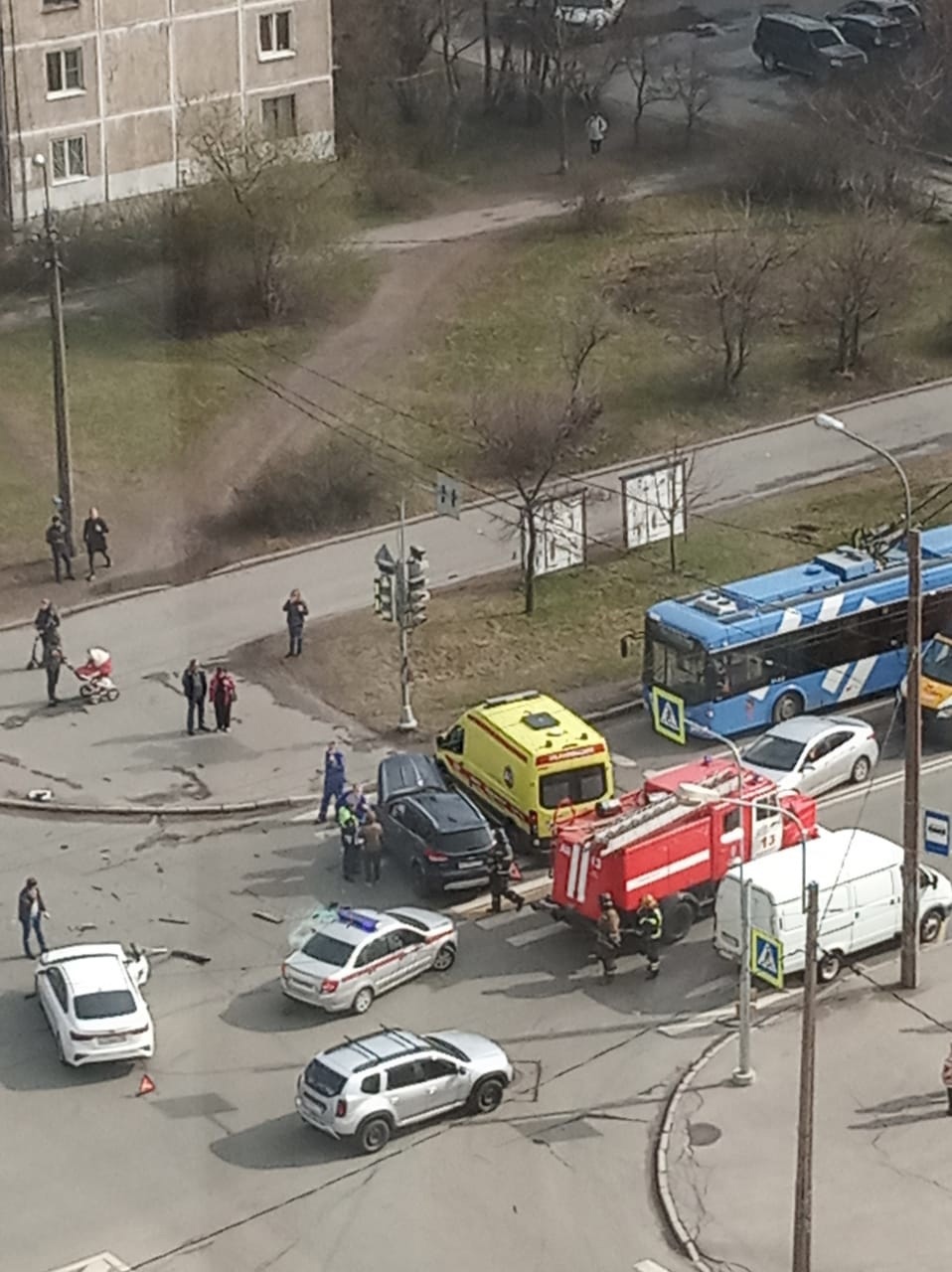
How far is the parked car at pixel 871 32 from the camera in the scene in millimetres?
68375

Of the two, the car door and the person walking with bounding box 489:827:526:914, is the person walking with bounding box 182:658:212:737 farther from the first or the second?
the car door

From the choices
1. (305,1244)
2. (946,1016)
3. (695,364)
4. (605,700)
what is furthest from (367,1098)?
(695,364)

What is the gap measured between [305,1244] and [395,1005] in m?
4.72

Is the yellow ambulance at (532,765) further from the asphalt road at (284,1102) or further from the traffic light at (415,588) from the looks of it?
the traffic light at (415,588)

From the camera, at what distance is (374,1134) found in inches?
1096

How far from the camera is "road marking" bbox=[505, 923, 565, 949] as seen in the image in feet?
106

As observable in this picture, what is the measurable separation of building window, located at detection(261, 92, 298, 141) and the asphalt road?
86.7 feet

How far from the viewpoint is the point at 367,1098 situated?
90.8 feet

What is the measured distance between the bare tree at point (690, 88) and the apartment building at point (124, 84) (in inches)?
345

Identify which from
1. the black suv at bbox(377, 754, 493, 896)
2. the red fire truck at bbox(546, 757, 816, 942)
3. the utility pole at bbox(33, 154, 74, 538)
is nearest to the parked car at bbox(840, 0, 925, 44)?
the utility pole at bbox(33, 154, 74, 538)

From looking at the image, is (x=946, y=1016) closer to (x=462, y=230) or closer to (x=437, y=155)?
(x=462, y=230)

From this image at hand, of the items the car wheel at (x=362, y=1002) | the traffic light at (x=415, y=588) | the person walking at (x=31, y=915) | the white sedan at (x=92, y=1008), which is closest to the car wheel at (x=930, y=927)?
the car wheel at (x=362, y=1002)

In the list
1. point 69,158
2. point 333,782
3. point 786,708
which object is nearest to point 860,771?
point 786,708

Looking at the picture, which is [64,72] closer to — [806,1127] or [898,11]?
[898,11]
